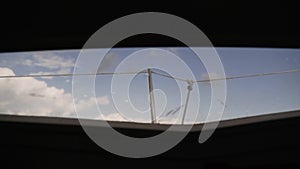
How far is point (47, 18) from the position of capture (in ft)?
8.18

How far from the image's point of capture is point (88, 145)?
9.79 ft

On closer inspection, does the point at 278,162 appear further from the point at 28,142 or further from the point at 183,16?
the point at 28,142

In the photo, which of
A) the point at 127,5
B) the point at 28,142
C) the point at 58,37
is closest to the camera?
the point at 127,5

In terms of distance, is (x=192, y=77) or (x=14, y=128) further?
(x=192, y=77)

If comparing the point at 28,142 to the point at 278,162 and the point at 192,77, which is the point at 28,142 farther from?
the point at 278,162

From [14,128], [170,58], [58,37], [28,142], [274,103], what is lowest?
[274,103]

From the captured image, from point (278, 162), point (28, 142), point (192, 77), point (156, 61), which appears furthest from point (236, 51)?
point (28, 142)

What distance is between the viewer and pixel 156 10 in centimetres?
241

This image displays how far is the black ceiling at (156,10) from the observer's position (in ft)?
7.61

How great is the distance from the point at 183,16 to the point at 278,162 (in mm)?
1864

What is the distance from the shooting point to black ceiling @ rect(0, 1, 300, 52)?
2318mm


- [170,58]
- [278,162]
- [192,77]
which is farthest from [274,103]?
[170,58]

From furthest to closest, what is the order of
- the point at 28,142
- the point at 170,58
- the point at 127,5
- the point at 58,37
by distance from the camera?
1. the point at 170,58
2. the point at 28,142
3. the point at 58,37
4. the point at 127,5

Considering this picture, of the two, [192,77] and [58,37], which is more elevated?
[58,37]
